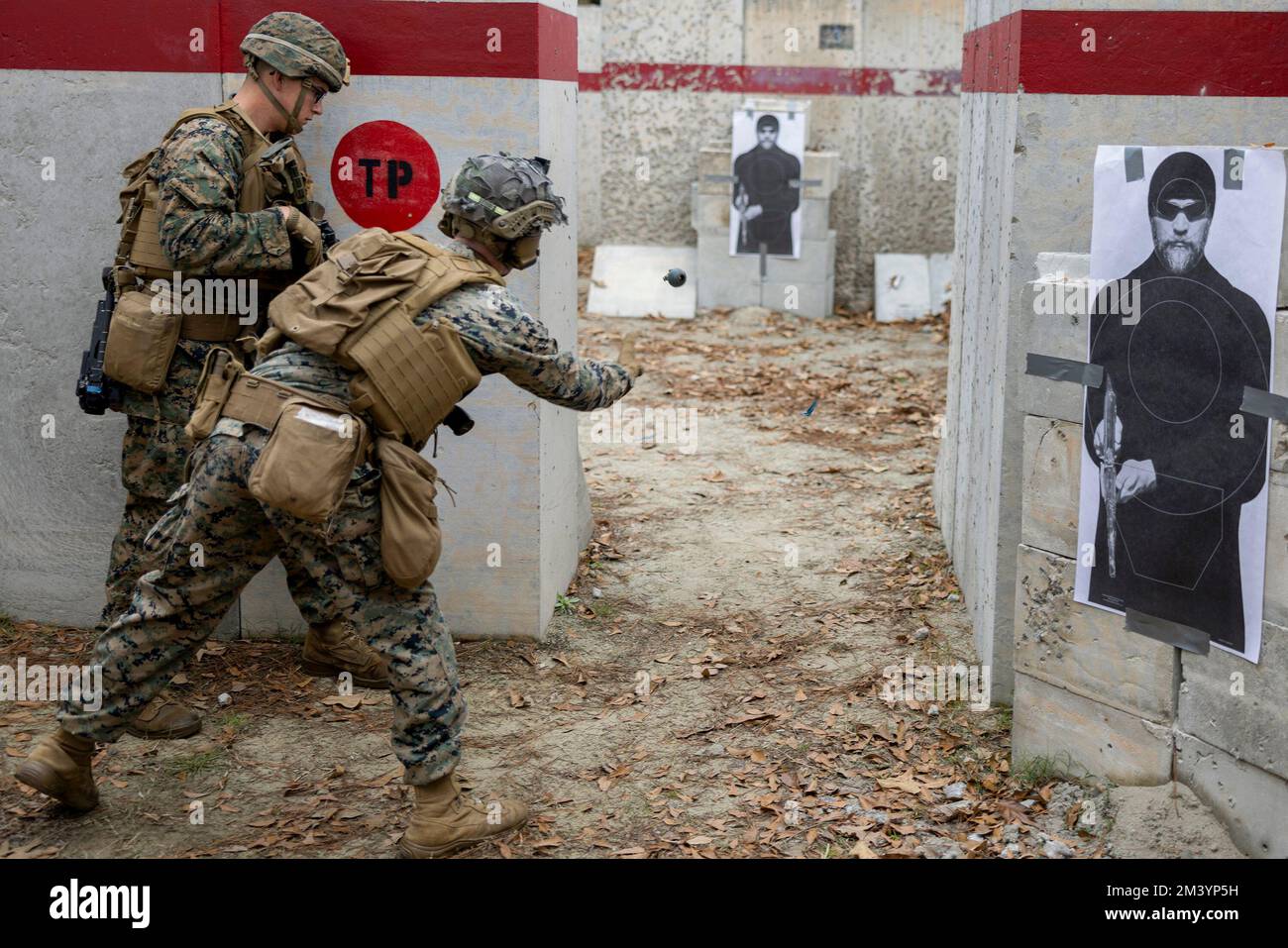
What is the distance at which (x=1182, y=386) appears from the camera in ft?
12.5

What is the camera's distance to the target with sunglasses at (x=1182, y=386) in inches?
140

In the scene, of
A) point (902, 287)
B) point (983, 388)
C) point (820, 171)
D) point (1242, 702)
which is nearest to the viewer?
point (1242, 702)

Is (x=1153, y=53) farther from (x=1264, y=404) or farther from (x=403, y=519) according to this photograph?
(x=403, y=519)

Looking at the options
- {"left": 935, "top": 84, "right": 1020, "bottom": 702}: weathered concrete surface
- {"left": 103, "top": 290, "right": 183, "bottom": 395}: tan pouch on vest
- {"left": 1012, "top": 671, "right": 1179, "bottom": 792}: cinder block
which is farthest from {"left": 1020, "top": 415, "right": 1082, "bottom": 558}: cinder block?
{"left": 103, "top": 290, "right": 183, "bottom": 395}: tan pouch on vest

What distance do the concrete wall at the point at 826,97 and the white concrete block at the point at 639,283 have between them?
0.53 m

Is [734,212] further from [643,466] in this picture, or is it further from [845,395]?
[643,466]

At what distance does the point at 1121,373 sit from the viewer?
13.1ft

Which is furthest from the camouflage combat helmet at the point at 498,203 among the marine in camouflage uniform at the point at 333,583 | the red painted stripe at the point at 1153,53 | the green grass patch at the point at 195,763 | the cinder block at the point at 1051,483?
the green grass patch at the point at 195,763

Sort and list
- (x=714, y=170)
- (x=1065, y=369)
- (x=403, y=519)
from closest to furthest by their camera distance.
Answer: (x=403, y=519), (x=1065, y=369), (x=714, y=170)

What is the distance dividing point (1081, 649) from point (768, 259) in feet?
31.6

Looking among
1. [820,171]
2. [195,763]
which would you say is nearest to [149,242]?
[195,763]

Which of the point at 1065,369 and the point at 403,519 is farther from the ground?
the point at 1065,369

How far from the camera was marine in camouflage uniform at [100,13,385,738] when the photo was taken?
15.0 feet

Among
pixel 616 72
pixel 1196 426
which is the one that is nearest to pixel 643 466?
pixel 1196 426
